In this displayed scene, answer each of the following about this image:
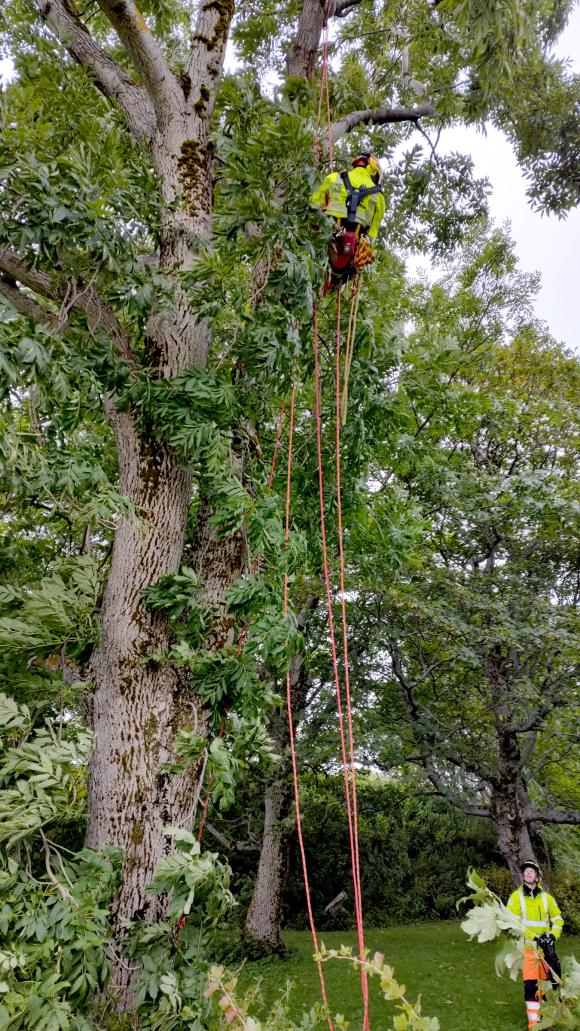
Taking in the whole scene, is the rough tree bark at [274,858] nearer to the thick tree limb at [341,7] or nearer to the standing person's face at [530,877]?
Result: the standing person's face at [530,877]

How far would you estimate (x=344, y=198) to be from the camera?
3031 mm

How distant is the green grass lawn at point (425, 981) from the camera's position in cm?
589

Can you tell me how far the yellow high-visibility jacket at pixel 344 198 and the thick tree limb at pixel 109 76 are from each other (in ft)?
4.29

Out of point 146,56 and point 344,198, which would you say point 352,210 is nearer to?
point 344,198

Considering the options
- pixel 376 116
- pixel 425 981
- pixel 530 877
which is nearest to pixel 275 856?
pixel 425 981

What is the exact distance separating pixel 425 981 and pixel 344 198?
27.4ft

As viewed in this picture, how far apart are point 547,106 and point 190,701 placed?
5183 millimetres

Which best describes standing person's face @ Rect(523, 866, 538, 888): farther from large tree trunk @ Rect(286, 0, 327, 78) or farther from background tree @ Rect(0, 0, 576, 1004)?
large tree trunk @ Rect(286, 0, 327, 78)

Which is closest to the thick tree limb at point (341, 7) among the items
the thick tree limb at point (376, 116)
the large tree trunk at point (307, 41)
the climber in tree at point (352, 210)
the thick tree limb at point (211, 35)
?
the large tree trunk at point (307, 41)

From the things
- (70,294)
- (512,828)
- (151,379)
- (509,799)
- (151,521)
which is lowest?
(512,828)

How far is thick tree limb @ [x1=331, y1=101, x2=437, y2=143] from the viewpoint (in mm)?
3990

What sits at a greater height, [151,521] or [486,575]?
[486,575]

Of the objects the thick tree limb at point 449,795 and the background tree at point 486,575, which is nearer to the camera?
the background tree at point 486,575

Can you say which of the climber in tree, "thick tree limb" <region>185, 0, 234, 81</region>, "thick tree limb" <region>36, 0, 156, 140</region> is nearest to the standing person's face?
the climber in tree
